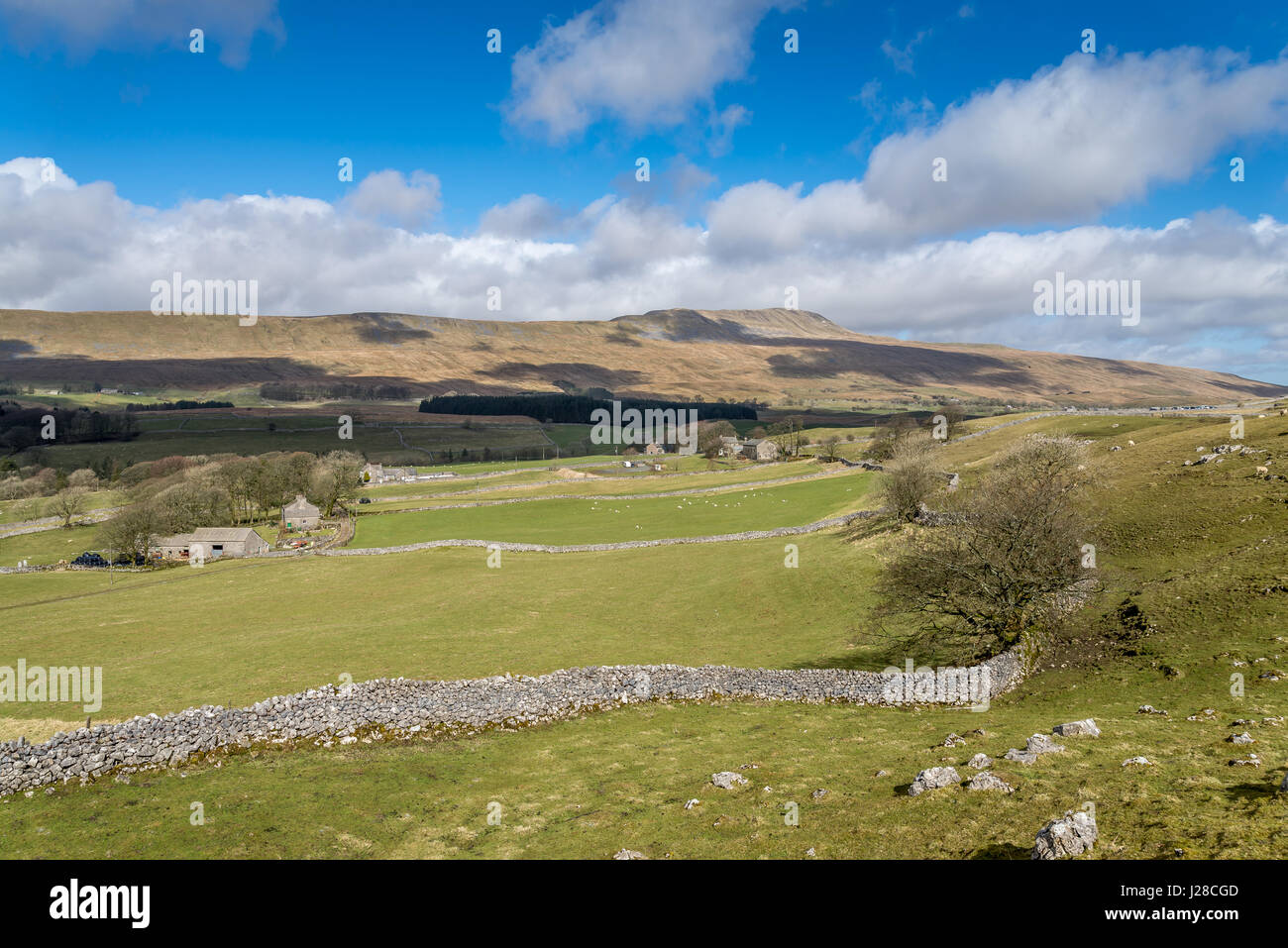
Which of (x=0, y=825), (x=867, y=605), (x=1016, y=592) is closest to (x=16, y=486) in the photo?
(x=0, y=825)

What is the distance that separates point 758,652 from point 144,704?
29.0 meters

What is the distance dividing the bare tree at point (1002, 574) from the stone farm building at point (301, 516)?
3767 inches

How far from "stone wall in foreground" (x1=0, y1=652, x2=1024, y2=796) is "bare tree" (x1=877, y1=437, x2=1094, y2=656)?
2.15 meters

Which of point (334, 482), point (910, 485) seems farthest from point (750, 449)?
point (910, 485)

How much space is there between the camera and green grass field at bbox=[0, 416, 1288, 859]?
46.2ft

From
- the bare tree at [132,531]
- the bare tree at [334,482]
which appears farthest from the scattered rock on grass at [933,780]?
the bare tree at [334,482]

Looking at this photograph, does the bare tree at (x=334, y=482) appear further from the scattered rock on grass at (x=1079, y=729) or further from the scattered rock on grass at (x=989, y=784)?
the scattered rock on grass at (x=989, y=784)

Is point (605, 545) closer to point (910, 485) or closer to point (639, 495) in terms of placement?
point (910, 485)

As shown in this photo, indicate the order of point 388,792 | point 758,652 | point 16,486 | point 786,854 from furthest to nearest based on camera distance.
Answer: point 16,486 < point 758,652 < point 388,792 < point 786,854

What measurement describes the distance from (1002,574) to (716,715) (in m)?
13.7

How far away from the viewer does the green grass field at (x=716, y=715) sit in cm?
1409

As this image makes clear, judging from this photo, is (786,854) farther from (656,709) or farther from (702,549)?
(702,549)

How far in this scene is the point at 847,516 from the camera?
6806 cm

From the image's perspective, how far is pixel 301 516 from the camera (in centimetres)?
10231
